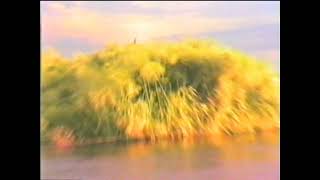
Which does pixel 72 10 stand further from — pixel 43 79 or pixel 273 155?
pixel 273 155

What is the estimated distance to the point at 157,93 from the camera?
53.6 inches

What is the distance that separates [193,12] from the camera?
4.62 ft

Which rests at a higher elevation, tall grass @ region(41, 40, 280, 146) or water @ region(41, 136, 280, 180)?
tall grass @ region(41, 40, 280, 146)

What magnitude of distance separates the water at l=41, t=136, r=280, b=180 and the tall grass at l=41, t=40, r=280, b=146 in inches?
1.4

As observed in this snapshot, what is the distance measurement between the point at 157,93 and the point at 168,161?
0.22 metres

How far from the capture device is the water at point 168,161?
4.33 feet

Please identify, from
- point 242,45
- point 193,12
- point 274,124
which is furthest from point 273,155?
point 193,12

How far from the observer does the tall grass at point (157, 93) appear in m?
1.34

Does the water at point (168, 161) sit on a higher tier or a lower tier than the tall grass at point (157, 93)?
lower

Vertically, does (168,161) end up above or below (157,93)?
below

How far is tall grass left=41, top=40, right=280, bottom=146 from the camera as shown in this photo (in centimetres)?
134

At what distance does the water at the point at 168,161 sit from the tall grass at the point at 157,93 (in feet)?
0.12

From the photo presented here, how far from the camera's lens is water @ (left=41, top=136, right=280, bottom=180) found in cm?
132
